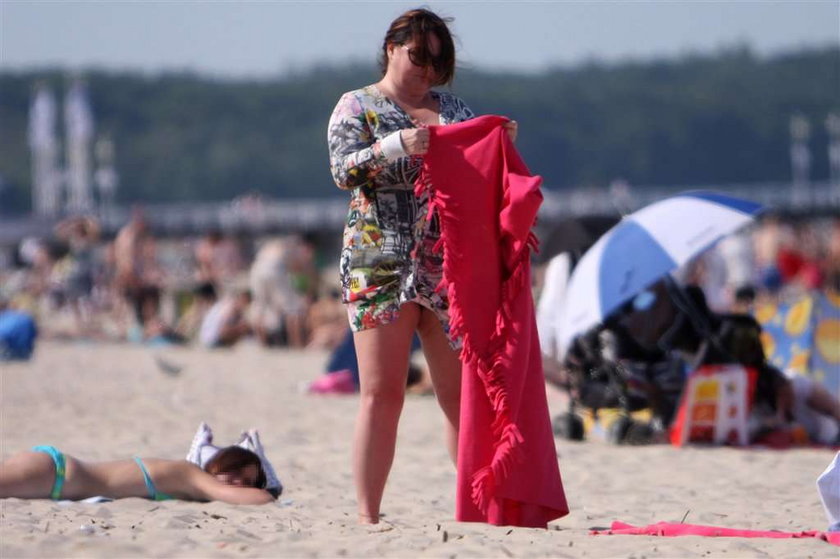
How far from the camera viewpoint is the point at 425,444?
269 inches

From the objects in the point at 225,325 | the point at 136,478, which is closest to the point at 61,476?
the point at 136,478

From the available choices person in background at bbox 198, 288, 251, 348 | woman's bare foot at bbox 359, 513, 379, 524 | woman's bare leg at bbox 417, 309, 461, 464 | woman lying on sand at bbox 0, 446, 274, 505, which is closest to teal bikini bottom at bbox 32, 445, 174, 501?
woman lying on sand at bbox 0, 446, 274, 505

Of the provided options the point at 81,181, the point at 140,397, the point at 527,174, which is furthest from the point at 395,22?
the point at 81,181

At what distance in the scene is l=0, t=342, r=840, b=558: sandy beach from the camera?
3645 millimetres

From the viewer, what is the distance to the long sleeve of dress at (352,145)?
3.84 meters

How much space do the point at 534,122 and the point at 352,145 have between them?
134 meters

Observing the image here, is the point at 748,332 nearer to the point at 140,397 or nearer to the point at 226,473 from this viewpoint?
the point at 226,473

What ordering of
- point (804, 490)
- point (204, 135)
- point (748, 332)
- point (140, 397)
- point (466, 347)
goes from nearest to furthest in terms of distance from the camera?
point (466, 347) < point (804, 490) < point (748, 332) < point (140, 397) < point (204, 135)

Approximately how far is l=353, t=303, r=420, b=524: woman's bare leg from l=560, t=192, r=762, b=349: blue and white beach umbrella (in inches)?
105

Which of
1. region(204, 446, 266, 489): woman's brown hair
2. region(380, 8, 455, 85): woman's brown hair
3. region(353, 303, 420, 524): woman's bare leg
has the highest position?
region(380, 8, 455, 85): woman's brown hair

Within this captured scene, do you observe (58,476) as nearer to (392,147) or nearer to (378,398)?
(378,398)

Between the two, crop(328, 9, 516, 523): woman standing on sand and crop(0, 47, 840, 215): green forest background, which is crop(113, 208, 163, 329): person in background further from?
crop(0, 47, 840, 215): green forest background

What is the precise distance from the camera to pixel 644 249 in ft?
21.7

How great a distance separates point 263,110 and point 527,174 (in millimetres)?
142134
